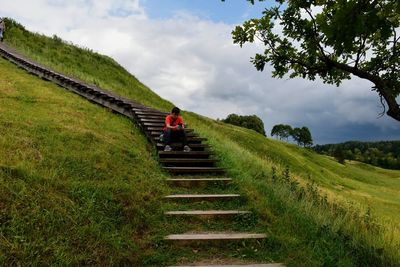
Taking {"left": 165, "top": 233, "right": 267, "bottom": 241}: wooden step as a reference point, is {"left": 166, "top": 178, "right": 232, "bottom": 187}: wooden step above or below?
above

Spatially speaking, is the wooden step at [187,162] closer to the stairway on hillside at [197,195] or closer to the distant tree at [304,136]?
the stairway on hillside at [197,195]

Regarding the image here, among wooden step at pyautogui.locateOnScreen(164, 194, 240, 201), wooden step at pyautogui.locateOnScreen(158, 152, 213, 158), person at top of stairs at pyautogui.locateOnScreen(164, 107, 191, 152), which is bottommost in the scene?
wooden step at pyautogui.locateOnScreen(164, 194, 240, 201)

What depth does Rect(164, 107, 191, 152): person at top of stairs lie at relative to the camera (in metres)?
14.5

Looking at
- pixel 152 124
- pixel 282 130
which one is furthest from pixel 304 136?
pixel 152 124

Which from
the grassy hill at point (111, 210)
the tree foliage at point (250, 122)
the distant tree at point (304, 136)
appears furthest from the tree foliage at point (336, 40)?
the distant tree at point (304, 136)

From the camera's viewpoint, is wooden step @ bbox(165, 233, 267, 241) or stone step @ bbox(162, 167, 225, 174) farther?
stone step @ bbox(162, 167, 225, 174)

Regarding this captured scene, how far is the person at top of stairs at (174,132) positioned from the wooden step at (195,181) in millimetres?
2734

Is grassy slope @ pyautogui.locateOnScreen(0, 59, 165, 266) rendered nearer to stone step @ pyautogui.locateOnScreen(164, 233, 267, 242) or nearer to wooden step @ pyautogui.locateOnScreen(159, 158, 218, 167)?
wooden step @ pyautogui.locateOnScreen(159, 158, 218, 167)

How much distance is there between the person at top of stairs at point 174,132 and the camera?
1452 cm

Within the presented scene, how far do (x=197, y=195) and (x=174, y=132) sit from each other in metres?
4.65

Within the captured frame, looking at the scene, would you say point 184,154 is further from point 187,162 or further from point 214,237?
point 214,237

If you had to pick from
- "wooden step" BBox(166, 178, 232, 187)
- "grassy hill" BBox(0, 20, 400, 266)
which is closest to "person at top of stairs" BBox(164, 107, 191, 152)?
"grassy hill" BBox(0, 20, 400, 266)

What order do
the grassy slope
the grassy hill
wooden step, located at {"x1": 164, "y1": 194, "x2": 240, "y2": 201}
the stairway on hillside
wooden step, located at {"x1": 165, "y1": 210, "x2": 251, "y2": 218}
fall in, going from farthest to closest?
wooden step, located at {"x1": 164, "y1": 194, "x2": 240, "y2": 201}, wooden step, located at {"x1": 165, "y1": 210, "x2": 251, "y2": 218}, the stairway on hillside, the grassy hill, the grassy slope

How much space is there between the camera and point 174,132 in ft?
48.7
